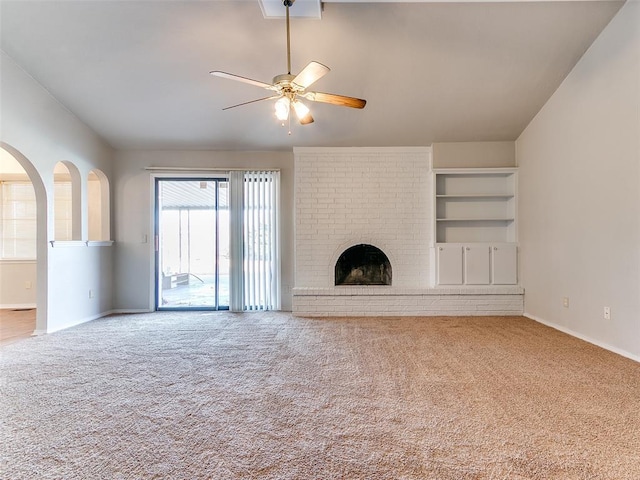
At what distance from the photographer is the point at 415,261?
4863 millimetres

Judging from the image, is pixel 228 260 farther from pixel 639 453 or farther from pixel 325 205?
pixel 639 453

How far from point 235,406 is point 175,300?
3.67 metres

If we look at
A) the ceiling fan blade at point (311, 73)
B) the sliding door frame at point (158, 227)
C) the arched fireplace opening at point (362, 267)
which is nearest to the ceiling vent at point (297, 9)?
the ceiling fan blade at point (311, 73)

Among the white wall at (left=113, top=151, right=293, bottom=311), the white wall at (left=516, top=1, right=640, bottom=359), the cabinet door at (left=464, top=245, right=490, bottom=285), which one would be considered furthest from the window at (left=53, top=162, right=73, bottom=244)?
the white wall at (left=516, top=1, right=640, bottom=359)

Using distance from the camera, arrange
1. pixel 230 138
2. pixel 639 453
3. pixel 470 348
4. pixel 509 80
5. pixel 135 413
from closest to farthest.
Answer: pixel 639 453 → pixel 135 413 → pixel 470 348 → pixel 509 80 → pixel 230 138

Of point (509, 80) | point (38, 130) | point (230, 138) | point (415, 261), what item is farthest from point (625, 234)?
point (38, 130)

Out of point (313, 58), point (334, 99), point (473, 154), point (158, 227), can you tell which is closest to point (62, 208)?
point (158, 227)

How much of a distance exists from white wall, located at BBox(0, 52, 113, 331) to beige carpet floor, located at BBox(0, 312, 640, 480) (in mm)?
732

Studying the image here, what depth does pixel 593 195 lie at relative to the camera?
10.9ft

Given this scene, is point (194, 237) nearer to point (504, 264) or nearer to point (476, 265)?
point (476, 265)

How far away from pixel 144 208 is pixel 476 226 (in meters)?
5.12

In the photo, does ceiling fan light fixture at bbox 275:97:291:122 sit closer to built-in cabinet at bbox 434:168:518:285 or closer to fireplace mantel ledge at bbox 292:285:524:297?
fireplace mantel ledge at bbox 292:285:524:297

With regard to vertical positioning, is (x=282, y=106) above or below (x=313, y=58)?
below

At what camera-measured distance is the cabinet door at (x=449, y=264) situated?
4672 millimetres
